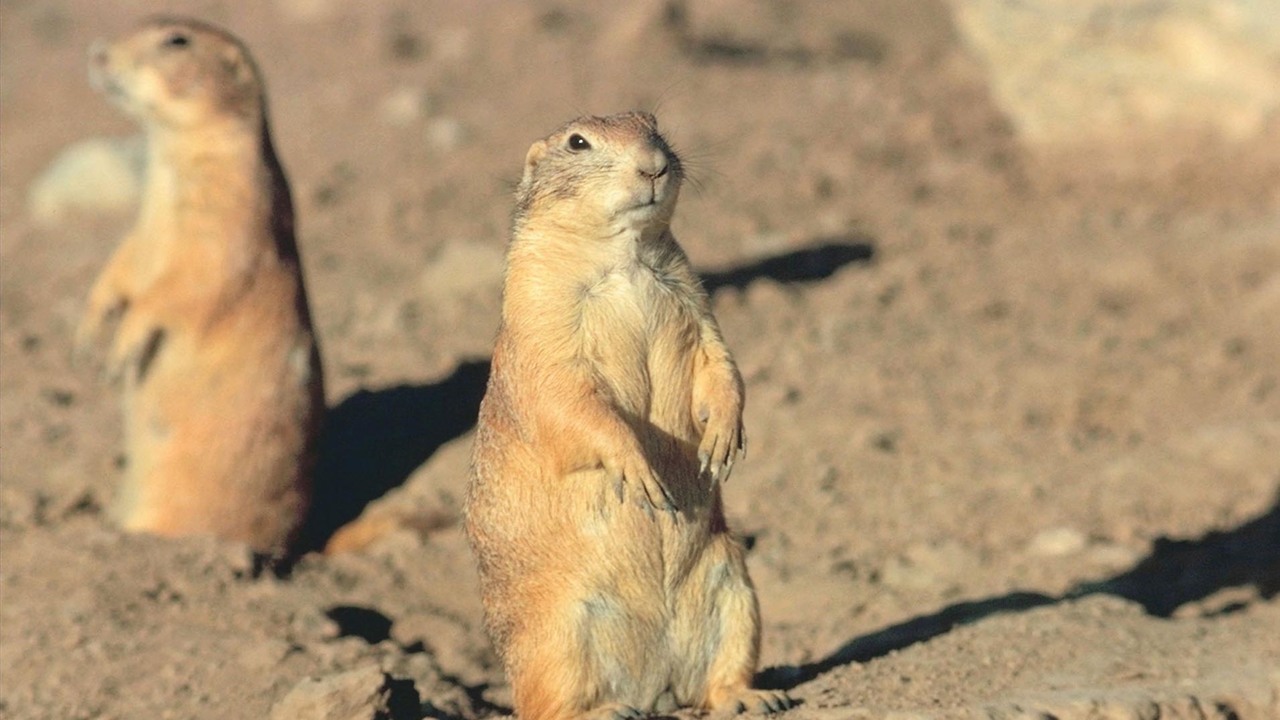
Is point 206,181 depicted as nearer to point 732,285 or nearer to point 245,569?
point 245,569

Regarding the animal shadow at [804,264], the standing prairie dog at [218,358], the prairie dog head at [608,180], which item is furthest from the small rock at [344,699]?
the animal shadow at [804,264]

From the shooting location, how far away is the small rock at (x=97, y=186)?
38.6ft

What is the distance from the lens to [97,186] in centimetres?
1179

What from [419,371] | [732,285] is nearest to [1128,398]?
[732,285]

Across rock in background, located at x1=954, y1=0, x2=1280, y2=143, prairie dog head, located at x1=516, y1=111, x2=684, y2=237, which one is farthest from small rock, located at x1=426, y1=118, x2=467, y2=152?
prairie dog head, located at x1=516, y1=111, x2=684, y2=237

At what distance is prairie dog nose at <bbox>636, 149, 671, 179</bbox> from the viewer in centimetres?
499

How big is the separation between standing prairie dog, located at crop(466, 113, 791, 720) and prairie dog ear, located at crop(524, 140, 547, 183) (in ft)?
0.51

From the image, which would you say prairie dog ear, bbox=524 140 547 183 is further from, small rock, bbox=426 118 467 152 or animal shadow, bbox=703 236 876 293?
small rock, bbox=426 118 467 152

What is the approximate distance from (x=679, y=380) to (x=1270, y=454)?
3.68 meters

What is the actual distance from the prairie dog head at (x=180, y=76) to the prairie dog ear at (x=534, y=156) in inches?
118

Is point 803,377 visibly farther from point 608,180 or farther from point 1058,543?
point 608,180

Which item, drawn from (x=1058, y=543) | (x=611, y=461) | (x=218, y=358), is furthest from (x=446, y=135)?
(x=611, y=461)

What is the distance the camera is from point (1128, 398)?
866 cm

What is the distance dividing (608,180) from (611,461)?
0.75m
